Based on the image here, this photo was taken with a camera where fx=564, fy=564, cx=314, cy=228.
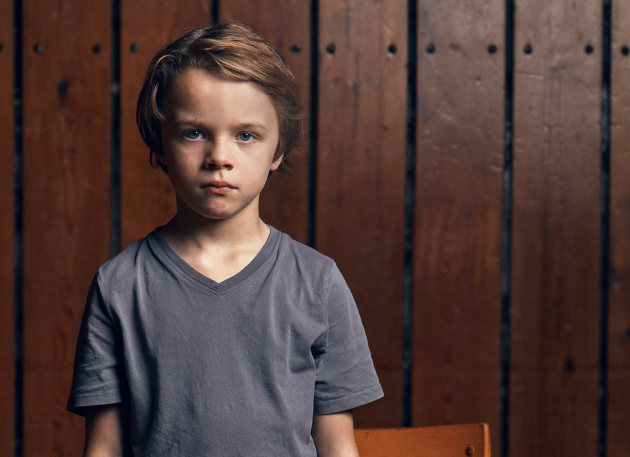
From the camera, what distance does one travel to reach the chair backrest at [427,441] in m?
0.90

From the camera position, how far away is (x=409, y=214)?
1.47 metres

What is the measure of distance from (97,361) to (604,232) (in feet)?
4.21

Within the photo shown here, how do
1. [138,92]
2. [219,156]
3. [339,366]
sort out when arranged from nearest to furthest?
[219,156]
[339,366]
[138,92]

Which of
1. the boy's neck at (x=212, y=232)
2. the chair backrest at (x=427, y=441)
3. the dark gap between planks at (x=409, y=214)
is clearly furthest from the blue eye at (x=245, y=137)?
the dark gap between planks at (x=409, y=214)

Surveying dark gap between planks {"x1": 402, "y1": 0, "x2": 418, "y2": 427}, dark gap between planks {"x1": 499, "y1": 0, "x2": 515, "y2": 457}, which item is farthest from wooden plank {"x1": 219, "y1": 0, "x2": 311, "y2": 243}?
dark gap between planks {"x1": 499, "y1": 0, "x2": 515, "y2": 457}

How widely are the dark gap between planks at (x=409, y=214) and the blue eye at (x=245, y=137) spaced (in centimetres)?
78

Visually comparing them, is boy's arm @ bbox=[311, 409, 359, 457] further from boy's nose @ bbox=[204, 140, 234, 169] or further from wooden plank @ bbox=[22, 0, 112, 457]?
wooden plank @ bbox=[22, 0, 112, 457]

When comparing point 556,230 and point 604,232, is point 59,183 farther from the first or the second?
point 604,232

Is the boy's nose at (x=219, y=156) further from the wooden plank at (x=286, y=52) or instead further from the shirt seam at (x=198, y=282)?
the wooden plank at (x=286, y=52)

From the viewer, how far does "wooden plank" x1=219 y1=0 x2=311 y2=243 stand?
142cm

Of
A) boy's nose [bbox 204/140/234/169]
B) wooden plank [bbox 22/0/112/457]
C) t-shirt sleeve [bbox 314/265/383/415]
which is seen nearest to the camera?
boy's nose [bbox 204/140/234/169]

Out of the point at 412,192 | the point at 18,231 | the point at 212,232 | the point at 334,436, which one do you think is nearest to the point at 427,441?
the point at 334,436

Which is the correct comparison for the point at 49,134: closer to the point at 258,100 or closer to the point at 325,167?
the point at 325,167

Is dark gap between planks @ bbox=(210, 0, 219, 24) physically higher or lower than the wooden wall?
higher
